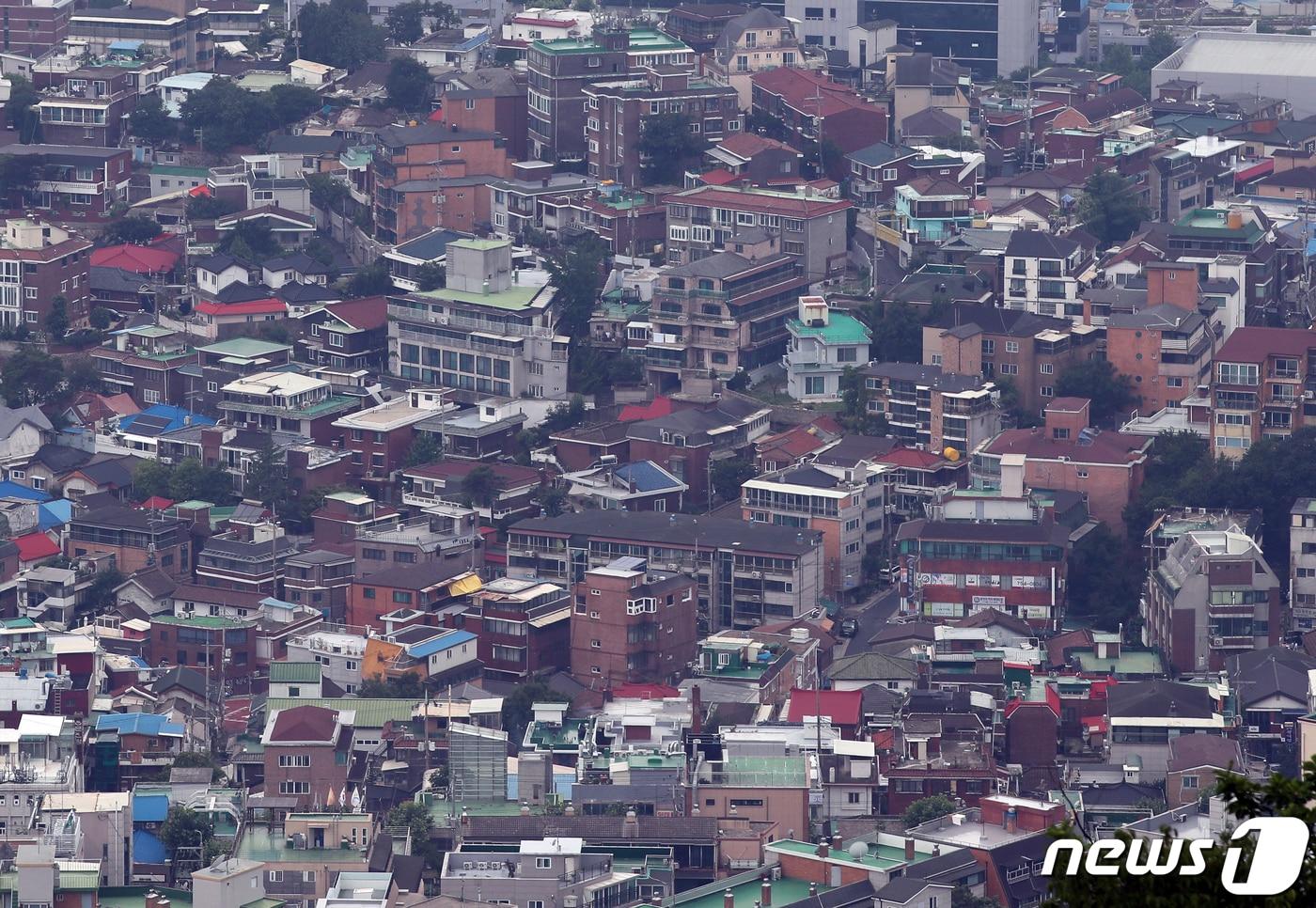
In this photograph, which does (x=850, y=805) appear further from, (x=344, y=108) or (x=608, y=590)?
(x=344, y=108)

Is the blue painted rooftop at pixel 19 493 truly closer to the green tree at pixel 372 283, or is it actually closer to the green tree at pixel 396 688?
the green tree at pixel 372 283

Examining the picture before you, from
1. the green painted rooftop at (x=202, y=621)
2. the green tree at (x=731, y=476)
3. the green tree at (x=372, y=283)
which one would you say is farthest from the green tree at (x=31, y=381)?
the green tree at (x=731, y=476)

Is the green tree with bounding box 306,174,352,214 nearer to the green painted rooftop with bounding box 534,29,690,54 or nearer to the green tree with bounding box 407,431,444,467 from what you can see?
the green painted rooftop with bounding box 534,29,690,54

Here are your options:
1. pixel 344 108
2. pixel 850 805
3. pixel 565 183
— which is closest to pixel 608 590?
pixel 850 805

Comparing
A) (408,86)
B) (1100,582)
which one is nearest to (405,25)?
(408,86)

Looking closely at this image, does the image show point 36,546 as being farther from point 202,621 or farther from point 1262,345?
point 1262,345
